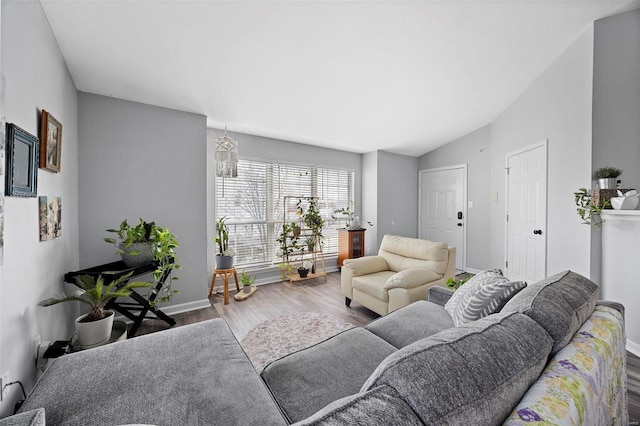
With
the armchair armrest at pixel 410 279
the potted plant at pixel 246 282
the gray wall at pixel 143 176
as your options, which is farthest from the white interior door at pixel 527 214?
the gray wall at pixel 143 176

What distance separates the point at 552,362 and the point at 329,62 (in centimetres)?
264

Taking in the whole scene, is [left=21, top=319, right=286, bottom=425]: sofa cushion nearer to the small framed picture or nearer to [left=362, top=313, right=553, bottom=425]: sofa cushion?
[left=362, top=313, right=553, bottom=425]: sofa cushion

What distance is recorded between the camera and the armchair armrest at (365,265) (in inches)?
121

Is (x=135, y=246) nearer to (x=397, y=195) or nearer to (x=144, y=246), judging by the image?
(x=144, y=246)

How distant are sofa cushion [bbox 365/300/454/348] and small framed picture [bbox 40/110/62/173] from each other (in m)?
2.38

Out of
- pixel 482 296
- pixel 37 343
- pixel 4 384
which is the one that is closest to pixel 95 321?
pixel 37 343

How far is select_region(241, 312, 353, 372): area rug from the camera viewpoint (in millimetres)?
2250

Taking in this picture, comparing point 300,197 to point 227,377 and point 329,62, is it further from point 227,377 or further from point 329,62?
point 227,377

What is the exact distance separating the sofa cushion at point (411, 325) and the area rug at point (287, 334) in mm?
803

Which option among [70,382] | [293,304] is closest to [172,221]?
[293,304]

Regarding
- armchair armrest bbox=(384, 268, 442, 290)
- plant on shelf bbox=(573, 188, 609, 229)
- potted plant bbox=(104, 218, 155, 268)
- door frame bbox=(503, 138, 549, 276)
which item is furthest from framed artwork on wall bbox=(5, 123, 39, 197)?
door frame bbox=(503, 138, 549, 276)

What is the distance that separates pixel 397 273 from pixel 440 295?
646 mm

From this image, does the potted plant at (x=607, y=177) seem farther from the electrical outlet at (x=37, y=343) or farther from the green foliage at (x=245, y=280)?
the electrical outlet at (x=37, y=343)

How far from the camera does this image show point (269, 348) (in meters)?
2.31
